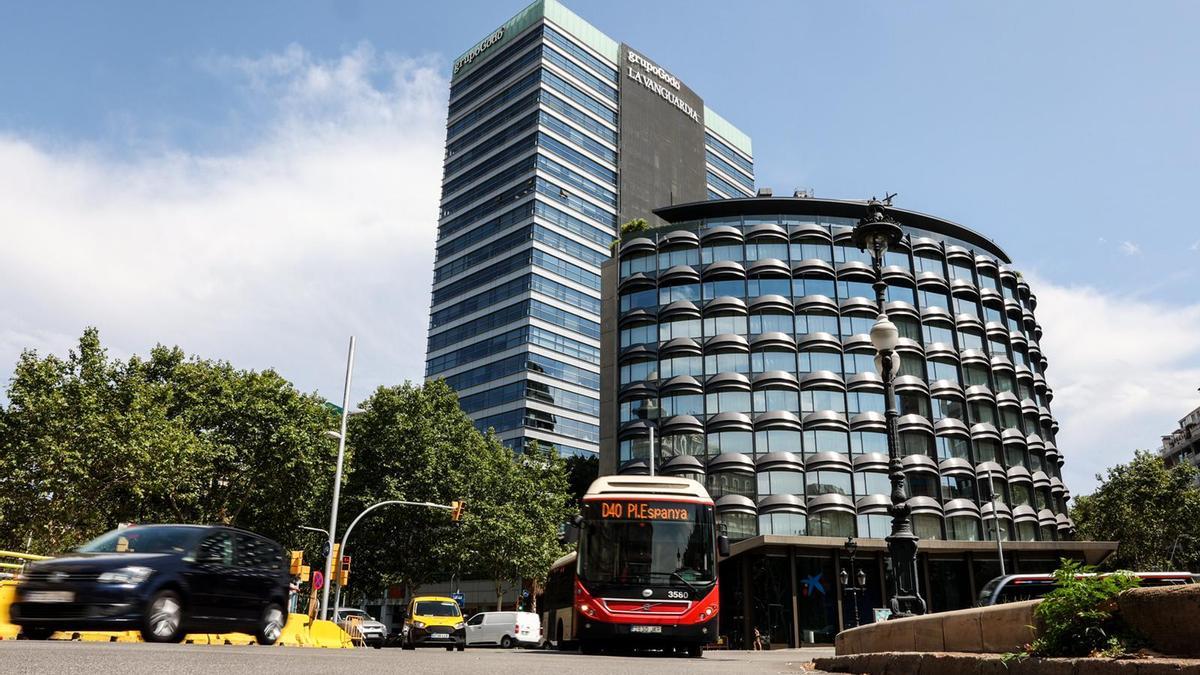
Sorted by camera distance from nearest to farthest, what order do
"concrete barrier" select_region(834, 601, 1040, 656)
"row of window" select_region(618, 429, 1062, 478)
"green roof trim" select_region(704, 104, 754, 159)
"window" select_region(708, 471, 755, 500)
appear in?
"concrete barrier" select_region(834, 601, 1040, 656) → "window" select_region(708, 471, 755, 500) → "row of window" select_region(618, 429, 1062, 478) → "green roof trim" select_region(704, 104, 754, 159)

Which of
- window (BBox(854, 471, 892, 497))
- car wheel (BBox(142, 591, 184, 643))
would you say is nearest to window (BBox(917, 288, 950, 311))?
window (BBox(854, 471, 892, 497))

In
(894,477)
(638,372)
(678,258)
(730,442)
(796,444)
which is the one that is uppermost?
(678,258)

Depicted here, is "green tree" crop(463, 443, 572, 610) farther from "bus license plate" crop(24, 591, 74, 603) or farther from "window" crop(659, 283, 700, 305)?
"bus license plate" crop(24, 591, 74, 603)

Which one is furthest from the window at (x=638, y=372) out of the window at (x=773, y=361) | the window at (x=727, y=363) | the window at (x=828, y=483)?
the window at (x=828, y=483)

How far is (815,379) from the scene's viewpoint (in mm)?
49750

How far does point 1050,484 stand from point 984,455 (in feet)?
20.3

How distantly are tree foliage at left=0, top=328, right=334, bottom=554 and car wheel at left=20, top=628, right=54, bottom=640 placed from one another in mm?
22634

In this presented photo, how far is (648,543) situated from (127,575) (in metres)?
8.88

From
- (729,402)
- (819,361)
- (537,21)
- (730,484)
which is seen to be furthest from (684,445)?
(537,21)

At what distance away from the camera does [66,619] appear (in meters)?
9.51

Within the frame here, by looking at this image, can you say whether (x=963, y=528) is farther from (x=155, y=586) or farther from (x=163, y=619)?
(x=155, y=586)

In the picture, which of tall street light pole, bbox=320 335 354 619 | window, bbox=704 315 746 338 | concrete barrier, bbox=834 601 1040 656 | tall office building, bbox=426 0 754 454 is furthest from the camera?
tall office building, bbox=426 0 754 454

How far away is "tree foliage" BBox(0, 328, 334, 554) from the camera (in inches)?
1215

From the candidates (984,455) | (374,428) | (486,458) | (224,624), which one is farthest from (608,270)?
(224,624)
